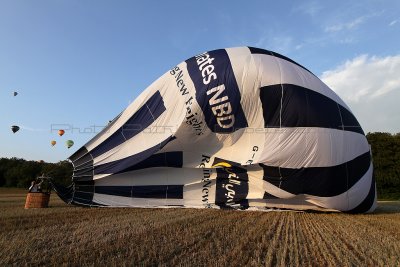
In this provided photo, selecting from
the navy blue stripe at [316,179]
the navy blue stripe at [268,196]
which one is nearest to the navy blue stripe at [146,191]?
the navy blue stripe at [268,196]

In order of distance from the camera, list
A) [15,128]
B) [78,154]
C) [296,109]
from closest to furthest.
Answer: [296,109]
[78,154]
[15,128]

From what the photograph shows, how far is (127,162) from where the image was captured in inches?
456

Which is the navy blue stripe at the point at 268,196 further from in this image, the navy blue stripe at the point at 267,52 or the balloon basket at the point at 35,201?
the balloon basket at the point at 35,201

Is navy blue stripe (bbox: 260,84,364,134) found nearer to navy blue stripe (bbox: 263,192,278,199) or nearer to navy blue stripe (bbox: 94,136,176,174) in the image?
navy blue stripe (bbox: 263,192,278,199)

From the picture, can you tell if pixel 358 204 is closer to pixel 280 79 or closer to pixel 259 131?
pixel 259 131

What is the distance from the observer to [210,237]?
5.93m

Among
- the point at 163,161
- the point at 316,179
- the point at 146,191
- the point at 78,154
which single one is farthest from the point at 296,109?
the point at 78,154

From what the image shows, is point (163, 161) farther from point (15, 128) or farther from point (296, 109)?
point (15, 128)


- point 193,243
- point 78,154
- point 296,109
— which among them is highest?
point 296,109

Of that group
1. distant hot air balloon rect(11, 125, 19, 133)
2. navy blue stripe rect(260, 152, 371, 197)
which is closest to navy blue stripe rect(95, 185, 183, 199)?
navy blue stripe rect(260, 152, 371, 197)

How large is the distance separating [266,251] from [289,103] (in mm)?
6619

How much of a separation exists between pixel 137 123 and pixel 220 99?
9.17 ft

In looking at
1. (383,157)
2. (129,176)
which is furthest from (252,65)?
(383,157)

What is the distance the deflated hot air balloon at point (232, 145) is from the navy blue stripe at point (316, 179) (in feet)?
0.09
